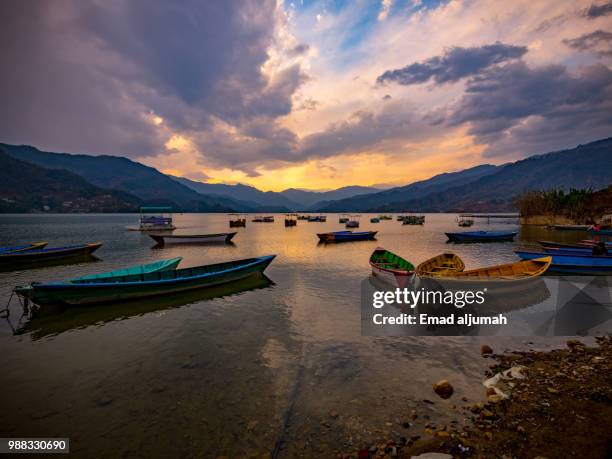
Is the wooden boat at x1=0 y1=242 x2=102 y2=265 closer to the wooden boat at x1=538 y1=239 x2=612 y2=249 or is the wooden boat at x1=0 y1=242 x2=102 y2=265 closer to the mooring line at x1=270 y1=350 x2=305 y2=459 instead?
the mooring line at x1=270 y1=350 x2=305 y2=459

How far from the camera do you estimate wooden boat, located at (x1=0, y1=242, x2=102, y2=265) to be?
110 ft

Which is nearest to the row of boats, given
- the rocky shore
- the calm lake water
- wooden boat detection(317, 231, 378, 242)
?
the calm lake water

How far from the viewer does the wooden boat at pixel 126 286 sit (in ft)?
57.9

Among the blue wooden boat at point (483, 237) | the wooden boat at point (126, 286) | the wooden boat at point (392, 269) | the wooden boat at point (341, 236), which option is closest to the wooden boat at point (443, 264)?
the wooden boat at point (392, 269)

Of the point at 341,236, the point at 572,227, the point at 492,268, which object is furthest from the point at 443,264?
the point at 572,227

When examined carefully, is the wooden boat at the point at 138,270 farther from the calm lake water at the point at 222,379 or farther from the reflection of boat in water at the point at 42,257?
the reflection of boat in water at the point at 42,257

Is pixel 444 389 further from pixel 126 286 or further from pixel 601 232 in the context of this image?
pixel 601 232

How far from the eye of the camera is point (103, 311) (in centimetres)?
1867

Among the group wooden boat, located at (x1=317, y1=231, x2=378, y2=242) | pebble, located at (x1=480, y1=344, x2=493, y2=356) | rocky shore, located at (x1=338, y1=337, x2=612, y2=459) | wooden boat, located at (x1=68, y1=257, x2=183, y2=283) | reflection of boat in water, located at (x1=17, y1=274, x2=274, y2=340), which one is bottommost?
pebble, located at (x1=480, y1=344, x2=493, y2=356)

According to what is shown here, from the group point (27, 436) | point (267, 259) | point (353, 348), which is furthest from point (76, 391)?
point (267, 259)

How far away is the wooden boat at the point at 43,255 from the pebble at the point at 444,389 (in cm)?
4584

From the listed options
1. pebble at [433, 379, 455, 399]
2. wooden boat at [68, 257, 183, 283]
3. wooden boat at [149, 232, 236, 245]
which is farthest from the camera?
wooden boat at [149, 232, 236, 245]

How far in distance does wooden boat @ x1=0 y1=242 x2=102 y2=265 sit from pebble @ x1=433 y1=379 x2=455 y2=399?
45844 mm

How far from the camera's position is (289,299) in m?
21.0
